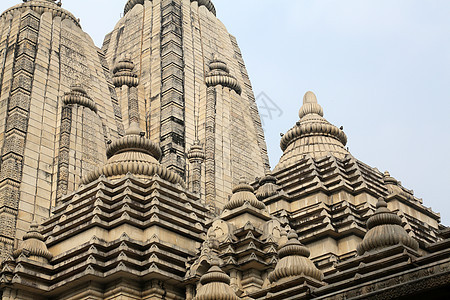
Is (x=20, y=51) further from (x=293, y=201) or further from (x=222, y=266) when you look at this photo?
(x=222, y=266)

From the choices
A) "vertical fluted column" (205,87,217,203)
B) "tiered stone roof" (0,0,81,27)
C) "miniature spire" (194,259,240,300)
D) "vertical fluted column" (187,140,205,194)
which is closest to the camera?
"miniature spire" (194,259,240,300)

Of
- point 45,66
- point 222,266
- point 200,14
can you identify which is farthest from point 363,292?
point 200,14

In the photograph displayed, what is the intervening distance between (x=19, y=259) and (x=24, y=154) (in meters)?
8.76

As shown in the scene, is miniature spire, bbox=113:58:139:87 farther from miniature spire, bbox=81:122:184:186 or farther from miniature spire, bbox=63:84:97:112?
miniature spire, bbox=81:122:184:186

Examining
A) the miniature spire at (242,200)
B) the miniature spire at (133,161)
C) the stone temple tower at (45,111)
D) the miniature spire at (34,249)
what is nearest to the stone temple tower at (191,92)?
the stone temple tower at (45,111)

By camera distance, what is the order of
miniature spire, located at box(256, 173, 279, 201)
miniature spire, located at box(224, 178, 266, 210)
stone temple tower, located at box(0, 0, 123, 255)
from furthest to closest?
miniature spire, located at box(256, 173, 279, 201)
stone temple tower, located at box(0, 0, 123, 255)
miniature spire, located at box(224, 178, 266, 210)

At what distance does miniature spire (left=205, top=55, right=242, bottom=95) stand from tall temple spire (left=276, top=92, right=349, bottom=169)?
8308 mm

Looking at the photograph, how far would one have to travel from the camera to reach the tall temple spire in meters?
40.3

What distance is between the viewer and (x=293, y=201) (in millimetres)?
37000

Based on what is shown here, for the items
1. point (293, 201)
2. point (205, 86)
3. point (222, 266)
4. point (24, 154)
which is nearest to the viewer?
point (222, 266)

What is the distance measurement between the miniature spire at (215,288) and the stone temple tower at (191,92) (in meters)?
19.5

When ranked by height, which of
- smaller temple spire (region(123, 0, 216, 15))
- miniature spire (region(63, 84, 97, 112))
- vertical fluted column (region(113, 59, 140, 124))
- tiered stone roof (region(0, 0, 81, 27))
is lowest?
miniature spire (region(63, 84, 97, 112))

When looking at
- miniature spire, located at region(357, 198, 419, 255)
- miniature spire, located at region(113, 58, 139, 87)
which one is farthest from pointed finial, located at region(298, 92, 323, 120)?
miniature spire, located at region(357, 198, 419, 255)

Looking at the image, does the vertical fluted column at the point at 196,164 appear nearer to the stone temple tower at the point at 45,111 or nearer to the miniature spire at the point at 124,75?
the stone temple tower at the point at 45,111
